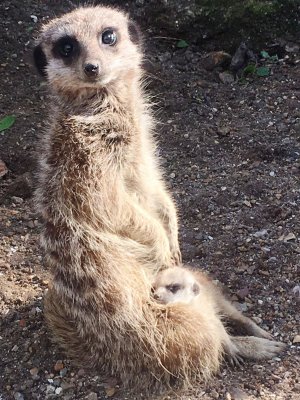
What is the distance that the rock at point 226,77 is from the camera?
358 centimetres

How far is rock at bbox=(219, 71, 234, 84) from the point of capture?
358 centimetres

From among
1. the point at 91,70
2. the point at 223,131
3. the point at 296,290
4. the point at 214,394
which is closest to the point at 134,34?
the point at 91,70

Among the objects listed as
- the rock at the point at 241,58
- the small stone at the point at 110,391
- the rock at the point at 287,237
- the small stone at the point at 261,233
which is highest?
the rock at the point at 241,58

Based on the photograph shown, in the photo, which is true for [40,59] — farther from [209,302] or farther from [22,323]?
[209,302]

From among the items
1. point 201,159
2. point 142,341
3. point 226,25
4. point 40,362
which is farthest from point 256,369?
point 226,25

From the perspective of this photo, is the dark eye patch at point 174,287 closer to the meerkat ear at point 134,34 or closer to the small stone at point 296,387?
the small stone at point 296,387

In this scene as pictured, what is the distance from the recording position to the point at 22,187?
118 inches

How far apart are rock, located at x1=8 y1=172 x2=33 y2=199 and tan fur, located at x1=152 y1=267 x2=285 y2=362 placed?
97cm

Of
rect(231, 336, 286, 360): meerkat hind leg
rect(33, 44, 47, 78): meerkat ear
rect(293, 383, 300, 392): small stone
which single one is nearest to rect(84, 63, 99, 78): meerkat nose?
rect(33, 44, 47, 78): meerkat ear

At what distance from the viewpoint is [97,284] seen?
203cm

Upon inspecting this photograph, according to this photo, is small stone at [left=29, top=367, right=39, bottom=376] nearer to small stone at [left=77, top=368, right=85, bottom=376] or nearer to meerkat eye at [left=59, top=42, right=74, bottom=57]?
small stone at [left=77, top=368, right=85, bottom=376]

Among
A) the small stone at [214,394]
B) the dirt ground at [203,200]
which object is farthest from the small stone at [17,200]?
the small stone at [214,394]

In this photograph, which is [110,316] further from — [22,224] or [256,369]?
[22,224]

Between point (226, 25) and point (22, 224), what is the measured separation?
171 cm
